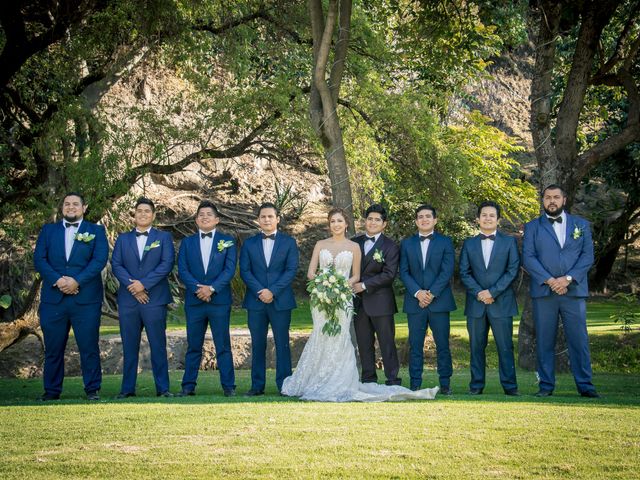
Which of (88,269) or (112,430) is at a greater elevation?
(88,269)

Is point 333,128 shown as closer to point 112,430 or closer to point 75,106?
point 75,106

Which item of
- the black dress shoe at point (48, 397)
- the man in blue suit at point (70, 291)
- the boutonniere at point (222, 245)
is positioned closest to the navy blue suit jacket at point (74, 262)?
the man in blue suit at point (70, 291)

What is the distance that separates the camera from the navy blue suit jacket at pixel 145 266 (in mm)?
9781

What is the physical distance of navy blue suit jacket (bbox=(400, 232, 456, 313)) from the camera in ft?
32.3

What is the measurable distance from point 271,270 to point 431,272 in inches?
71.8

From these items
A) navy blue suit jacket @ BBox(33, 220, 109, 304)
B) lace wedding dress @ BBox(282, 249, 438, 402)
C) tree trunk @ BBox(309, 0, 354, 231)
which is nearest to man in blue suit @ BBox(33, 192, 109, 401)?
navy blue suit jacket @ BBox(33, 220, 109, 304)

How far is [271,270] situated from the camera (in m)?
10.1

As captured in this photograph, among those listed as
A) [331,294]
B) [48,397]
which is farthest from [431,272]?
[48,397]

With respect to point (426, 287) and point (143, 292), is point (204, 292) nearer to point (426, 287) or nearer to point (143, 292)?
point (143, 292)

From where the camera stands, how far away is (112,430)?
7047mm

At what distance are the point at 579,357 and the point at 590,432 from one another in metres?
2.66

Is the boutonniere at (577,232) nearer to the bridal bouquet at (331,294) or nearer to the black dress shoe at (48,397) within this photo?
the bridal bouquet at (331,294)

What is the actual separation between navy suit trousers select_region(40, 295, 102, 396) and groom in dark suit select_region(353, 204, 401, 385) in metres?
2.96

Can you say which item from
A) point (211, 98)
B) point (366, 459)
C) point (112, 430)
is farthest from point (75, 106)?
point (366, 459)
